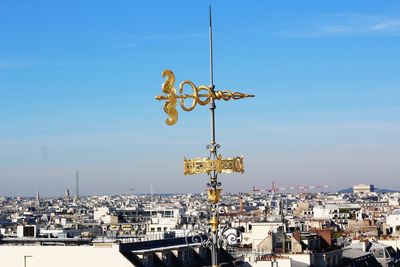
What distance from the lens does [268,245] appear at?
60.9 metres

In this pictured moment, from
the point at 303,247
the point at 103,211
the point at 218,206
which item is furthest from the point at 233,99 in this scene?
the point at 103,211

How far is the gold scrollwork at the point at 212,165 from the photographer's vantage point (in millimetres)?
15367

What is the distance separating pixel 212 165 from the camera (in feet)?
50.7

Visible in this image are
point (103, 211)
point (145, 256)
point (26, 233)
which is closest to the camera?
point (145, 256)

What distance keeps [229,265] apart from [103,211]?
150299 millimetres

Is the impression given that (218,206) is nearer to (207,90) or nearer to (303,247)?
(207,90)

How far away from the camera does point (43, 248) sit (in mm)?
43188

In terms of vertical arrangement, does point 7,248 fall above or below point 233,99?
below

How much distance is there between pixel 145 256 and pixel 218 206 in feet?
89.6

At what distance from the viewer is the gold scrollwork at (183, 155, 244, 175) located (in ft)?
50.4

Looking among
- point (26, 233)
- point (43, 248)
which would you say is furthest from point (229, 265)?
point (26, 233)

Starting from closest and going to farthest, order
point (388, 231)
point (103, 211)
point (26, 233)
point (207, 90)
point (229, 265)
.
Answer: point (207, 90) < point (229, 265) < point (26, 233) < point (388, 231) < point (103, 211)

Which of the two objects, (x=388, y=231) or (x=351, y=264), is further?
(x=388, y=231)

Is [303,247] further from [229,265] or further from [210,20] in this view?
[210,20]
